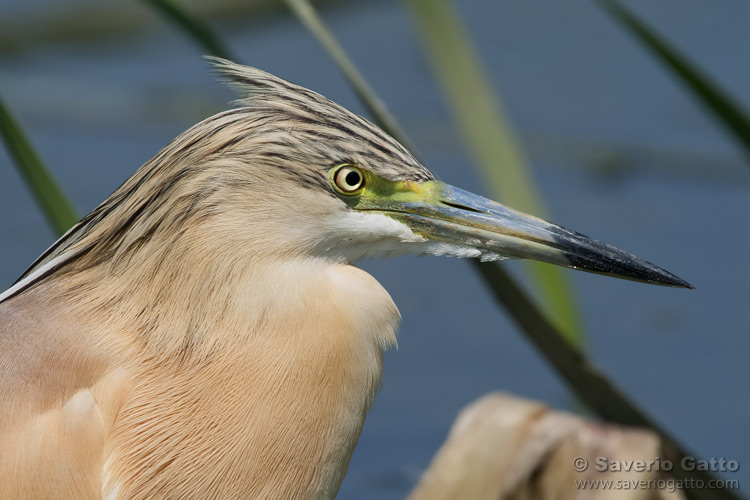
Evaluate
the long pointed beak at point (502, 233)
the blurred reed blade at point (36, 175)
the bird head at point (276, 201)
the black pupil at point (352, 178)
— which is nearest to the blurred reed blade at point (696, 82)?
the long pointed beak at point (502, 233)

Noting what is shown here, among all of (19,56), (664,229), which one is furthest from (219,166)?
(19,56)

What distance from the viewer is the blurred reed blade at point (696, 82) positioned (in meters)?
2.68

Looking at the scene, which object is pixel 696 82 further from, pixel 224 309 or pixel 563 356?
A: pixel 224 309

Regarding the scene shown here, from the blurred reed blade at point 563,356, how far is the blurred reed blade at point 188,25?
201 millimetres

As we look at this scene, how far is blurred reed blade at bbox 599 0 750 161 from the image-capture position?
268cm

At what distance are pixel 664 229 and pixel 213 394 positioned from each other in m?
4.10

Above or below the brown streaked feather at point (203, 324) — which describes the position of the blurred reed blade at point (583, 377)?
below

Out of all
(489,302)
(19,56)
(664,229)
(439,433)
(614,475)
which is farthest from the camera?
(19,56)

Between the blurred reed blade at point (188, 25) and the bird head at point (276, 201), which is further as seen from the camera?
the blurred reed blade at point (188, 25)

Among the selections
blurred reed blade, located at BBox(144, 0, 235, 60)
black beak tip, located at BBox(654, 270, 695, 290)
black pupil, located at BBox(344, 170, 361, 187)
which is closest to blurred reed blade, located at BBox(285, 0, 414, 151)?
blurred reed blade, located at BBox(144, 0, 235, 60)

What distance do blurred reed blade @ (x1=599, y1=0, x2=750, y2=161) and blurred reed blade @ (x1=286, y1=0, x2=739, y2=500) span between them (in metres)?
0.66

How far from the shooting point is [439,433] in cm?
463

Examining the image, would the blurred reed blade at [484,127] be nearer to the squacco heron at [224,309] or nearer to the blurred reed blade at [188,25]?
the blurred reed blade at [188,25]

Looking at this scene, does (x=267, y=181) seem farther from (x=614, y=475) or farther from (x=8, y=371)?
(x=614, y=475)
